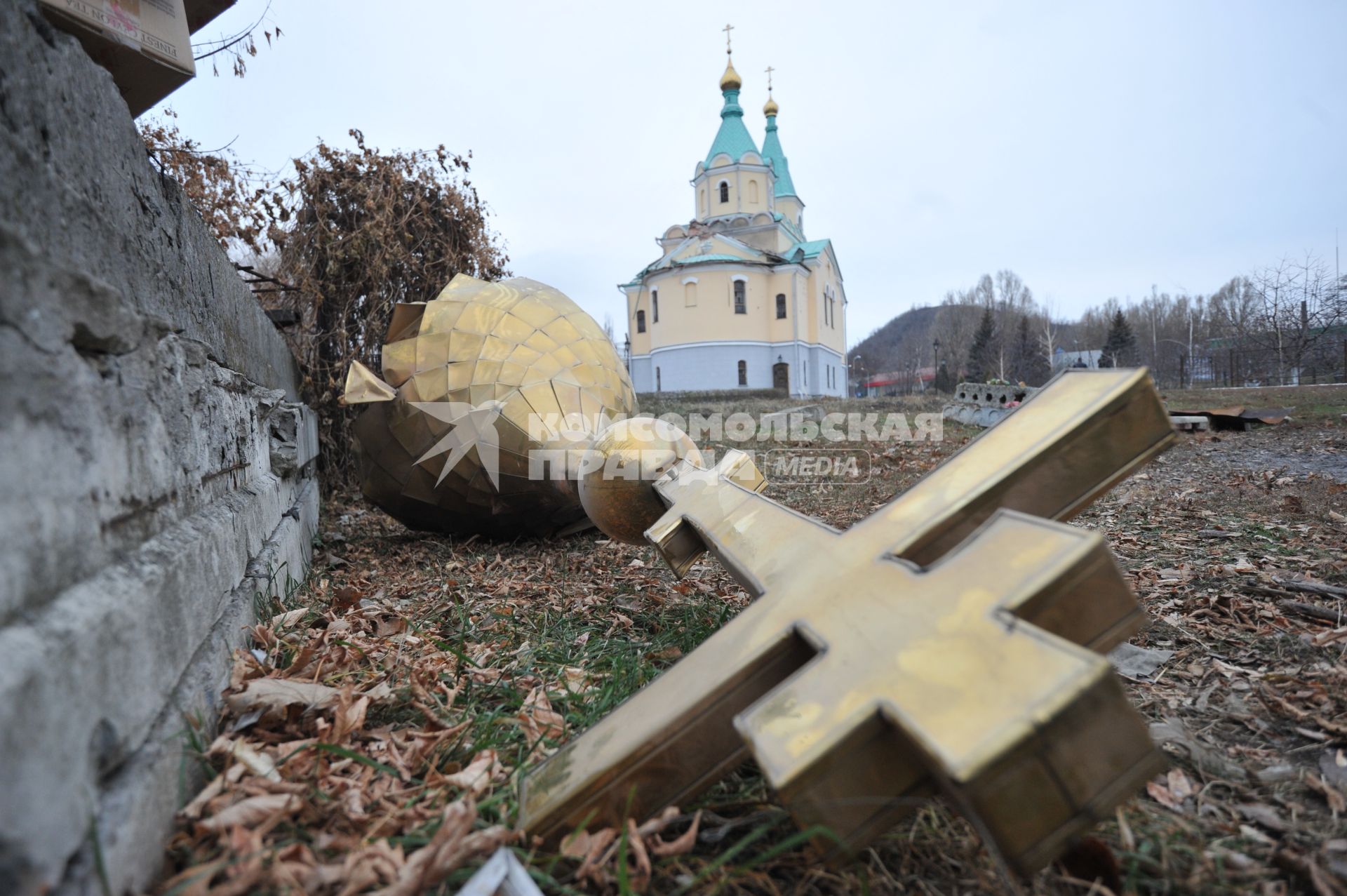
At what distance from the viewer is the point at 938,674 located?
1.07m

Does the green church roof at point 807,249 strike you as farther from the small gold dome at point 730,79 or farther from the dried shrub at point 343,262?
the dried shrub at point 343,262

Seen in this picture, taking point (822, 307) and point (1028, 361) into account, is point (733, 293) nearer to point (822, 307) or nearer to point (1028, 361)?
point (822, 307)

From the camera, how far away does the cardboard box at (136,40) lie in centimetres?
179

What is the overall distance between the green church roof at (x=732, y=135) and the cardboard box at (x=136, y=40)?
3487cm

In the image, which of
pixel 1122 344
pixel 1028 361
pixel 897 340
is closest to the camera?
pixel 1122 344

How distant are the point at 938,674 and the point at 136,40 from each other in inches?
101

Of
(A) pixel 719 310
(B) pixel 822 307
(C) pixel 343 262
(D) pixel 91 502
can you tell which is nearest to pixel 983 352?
(B) pixel 822 307

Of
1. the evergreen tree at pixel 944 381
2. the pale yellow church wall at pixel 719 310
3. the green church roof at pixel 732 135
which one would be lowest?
the evergreen tree at pixel 944 381

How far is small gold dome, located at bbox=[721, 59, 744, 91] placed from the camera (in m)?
35.5

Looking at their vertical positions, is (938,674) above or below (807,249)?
below

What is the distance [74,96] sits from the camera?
1498 mm

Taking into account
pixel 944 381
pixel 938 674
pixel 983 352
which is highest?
pixel 983 352

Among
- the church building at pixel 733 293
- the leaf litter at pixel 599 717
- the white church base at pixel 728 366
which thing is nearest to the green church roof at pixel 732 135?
the church building at pixel 733 293

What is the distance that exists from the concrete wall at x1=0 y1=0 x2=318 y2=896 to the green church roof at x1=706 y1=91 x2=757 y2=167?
35.3 metres
